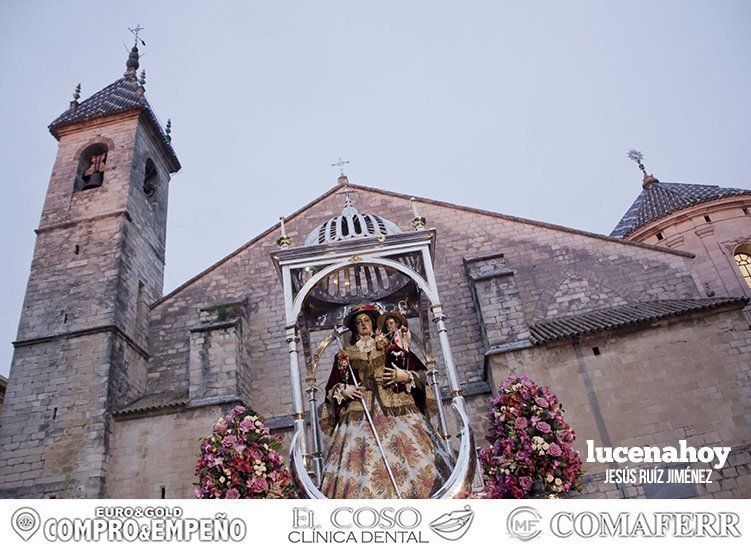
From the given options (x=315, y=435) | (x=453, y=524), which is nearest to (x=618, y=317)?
(x=315, y=435)

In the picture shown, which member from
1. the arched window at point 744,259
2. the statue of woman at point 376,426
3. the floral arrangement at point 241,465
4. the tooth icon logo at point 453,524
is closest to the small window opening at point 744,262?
the arched window at point 744,259

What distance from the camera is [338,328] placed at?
26.2 ft

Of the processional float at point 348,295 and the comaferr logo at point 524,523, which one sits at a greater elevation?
the processional float at point 348,295

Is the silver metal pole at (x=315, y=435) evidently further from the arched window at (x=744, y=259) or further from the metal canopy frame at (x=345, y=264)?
the arched window at (x=744, y=259)

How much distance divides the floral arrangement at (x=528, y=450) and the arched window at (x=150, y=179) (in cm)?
1365

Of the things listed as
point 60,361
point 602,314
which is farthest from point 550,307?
point 60,361

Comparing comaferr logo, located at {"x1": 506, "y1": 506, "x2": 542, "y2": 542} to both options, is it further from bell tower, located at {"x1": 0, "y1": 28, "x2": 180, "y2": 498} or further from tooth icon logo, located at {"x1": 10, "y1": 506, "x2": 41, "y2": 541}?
bell tower, located at {"x1": 0, "y1": 28, "x2": 180, "y2": 498}

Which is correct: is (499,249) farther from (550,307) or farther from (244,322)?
(244,322)

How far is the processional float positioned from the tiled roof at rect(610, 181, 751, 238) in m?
11.7

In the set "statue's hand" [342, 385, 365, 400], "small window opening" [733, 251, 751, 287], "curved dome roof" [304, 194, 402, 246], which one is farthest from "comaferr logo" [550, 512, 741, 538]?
"small window opening" [733, 251, 751, 287]

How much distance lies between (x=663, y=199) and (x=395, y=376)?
571 inches

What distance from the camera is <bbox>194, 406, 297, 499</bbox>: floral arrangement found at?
6707 millimetres

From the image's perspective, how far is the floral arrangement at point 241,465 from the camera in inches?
264

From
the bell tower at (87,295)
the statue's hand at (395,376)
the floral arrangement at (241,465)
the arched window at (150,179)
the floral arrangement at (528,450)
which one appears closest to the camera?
the floral arrangement at (528,450)
